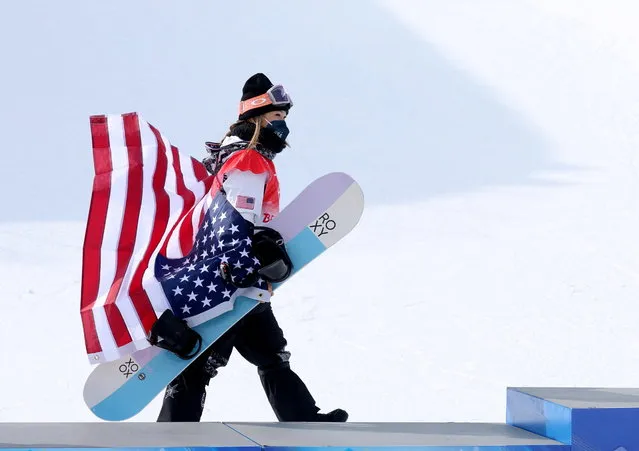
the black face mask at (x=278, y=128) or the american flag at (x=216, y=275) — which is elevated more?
the black face mask at (x=278, y=128)

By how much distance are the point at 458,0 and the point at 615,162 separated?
6076 mm

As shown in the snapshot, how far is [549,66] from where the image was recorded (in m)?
11.8

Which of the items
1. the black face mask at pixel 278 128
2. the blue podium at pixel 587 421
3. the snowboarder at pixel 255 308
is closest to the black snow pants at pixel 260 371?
the snowboarder at pixel 255 308

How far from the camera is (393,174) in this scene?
8523mm

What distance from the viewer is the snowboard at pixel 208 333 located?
2.48m

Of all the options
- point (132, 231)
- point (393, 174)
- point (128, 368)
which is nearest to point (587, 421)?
point (128, 368)

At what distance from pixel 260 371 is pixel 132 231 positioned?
47cm

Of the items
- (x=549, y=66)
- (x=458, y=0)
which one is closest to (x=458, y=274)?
(x=549, y=66)

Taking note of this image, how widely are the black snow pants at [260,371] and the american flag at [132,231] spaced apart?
0.49ft

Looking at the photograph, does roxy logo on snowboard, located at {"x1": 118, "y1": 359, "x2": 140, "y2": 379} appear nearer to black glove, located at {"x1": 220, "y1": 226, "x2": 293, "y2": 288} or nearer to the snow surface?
black glove, located at {"x1": 220, "y1": 226, "x2": 293, "y2": 288}

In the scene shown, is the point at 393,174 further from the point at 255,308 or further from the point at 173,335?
the point at 173,335

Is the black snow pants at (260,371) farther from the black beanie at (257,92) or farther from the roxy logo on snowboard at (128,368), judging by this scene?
the black beanie at (257,92)

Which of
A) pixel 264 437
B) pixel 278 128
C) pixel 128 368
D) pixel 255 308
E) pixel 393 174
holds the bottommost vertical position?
pixel 264 437

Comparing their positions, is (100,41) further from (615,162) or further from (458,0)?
(615,162)
